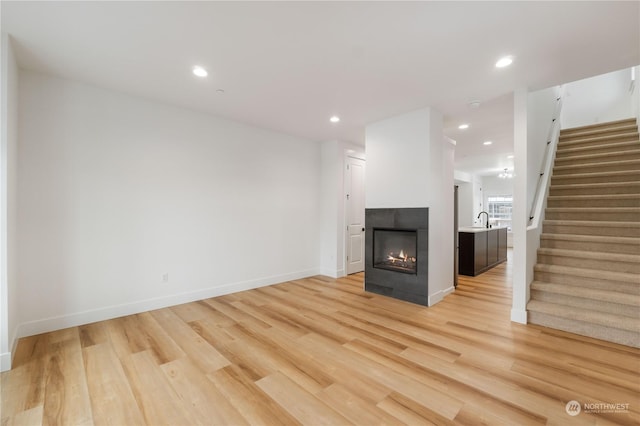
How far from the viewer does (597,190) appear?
407 cm

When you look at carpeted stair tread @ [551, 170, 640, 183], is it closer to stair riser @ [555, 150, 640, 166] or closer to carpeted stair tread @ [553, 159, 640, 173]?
carpeted stair tread @ [553, 159, 640, 173]

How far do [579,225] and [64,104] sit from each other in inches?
263

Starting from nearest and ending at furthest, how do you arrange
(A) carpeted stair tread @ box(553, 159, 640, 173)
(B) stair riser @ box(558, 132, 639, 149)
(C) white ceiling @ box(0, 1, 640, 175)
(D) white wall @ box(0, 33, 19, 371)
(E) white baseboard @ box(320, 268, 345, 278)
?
1. (C) white ceiling @ box(0, 1, 640, 175)
2. (D) white wall @ box(0, 33, 19, 371)
3. (A) carpeted stair tread @ box(553, 159, 640, 173)
4. (B) stair riser @ box(558, 132, 639, 149)
5. (E) white baseboard @ box(320, 268, 345, 278)

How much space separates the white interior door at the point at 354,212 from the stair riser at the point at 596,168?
348 cm

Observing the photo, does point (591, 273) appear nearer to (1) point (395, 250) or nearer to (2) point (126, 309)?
(1) point (395, 250)

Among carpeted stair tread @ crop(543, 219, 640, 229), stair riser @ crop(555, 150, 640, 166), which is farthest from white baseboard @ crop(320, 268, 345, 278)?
stair riser @ crop(555, 150, 640, 166)

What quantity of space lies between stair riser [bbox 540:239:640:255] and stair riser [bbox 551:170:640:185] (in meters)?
1.39

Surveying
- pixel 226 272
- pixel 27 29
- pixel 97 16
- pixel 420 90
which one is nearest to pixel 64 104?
pixel 27 29

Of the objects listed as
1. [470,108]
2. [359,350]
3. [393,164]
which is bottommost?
[359,350]

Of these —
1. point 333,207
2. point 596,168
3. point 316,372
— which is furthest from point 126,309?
point 596,168

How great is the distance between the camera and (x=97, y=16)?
80.1 inches

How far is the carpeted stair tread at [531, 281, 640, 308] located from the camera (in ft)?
9.12

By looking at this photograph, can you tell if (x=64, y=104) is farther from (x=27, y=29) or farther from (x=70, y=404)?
(x=70, y=404)

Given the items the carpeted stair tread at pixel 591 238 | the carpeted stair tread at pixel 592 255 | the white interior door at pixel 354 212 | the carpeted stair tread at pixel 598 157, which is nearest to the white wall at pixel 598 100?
the carpeted stair tread at pixel 598 157
